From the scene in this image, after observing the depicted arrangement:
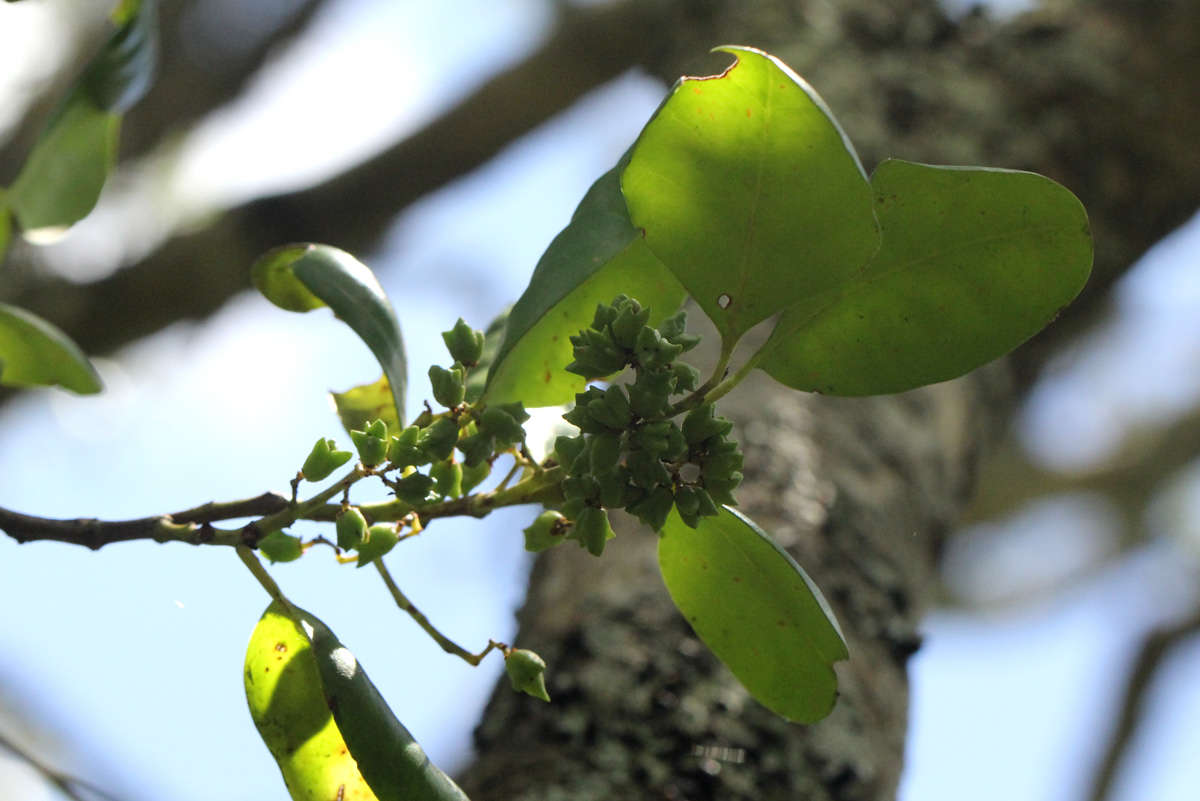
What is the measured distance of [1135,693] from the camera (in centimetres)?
363

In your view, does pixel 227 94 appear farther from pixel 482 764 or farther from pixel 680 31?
pixel 482 764

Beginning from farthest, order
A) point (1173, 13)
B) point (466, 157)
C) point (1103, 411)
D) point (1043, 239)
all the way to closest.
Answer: point (1103, 411), point (466, 157), point (1173, 13), point (1043, 239)

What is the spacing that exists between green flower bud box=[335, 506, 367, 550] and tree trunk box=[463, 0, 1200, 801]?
425mm

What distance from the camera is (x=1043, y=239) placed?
646 mm

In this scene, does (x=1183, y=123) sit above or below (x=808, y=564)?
above

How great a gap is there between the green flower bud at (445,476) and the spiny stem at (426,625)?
0.06 metres

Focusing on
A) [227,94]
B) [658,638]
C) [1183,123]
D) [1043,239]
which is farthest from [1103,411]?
[1043,239]

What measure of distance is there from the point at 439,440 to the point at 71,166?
405 millimetres

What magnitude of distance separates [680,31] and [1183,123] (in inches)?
36.5

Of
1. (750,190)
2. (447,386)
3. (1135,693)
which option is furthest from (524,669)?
(1135,693)

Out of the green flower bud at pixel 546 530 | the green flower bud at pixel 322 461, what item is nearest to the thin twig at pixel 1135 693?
the green flower bud at pixel 546 530

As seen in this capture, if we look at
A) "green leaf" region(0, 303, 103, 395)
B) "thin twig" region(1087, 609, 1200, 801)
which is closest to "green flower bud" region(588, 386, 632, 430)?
"green leaf" region(0, 303, 103, 395)

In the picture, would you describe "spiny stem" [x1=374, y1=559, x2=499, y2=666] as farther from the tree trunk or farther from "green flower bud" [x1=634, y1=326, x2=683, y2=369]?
the tree trunk

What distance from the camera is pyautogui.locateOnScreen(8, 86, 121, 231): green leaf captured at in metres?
0.84
